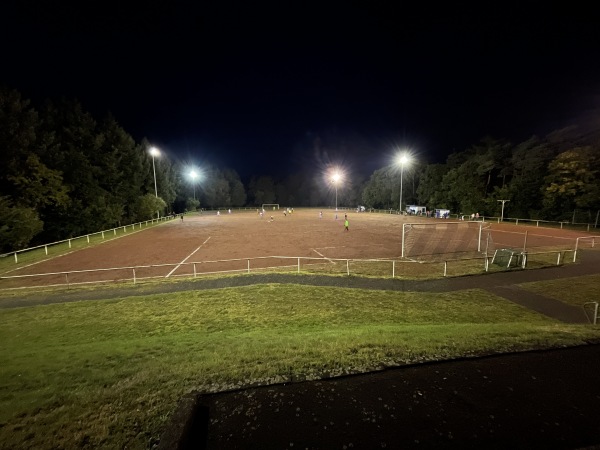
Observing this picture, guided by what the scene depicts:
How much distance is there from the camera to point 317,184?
393 feet

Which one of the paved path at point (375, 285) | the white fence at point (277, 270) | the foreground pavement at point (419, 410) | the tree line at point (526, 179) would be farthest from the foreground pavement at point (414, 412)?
the tree line at point (526, 179)

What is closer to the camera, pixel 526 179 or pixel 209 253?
pixel 209 253

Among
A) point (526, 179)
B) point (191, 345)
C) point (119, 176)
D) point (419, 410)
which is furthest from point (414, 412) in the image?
point (526, 179)

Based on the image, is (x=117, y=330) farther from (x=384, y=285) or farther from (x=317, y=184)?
(x=317, y=184)

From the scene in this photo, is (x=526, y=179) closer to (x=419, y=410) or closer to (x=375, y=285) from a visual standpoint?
(x=375, y=285)

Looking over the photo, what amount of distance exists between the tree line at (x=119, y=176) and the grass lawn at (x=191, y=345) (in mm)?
19757

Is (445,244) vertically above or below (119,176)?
below

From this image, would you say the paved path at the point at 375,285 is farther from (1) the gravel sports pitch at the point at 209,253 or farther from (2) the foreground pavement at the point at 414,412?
(2) the foreground pavement at the point at 414,412

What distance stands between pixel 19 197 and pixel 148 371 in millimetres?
30154

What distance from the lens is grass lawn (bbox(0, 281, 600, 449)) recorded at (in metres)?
3.71

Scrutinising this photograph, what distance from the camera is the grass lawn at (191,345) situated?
3709mm

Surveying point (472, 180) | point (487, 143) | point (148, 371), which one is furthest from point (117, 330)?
point (487, 143)

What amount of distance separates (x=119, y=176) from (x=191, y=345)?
148ft

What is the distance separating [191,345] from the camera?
6801 mm
